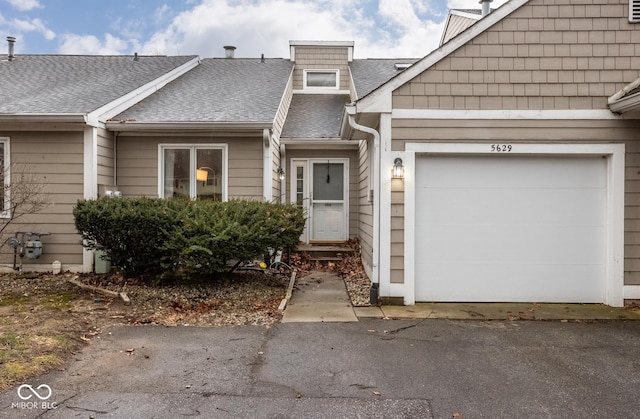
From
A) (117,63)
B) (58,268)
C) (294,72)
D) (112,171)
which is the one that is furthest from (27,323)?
(294,72)

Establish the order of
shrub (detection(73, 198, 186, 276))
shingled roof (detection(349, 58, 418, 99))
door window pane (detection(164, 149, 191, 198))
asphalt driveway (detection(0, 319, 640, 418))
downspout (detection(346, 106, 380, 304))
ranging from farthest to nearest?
shingled roof (detection(349, 58, 418, 99)), door window pane (detection(164, 149, 191, 198)), shrub (detection(73, 198, 186, 276)), downspout (detection(346, 106, 380, 304)), asphalt driveway (detection(0, 319, 640, 418))

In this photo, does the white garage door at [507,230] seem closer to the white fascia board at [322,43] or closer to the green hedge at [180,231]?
the green hedge at [180,231]

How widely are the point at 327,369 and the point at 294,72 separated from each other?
1153 centimetres

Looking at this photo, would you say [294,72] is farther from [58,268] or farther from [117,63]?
[58,268]

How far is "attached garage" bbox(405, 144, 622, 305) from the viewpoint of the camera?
21.3 feet

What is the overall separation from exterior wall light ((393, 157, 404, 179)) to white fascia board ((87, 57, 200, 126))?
539 centimetres

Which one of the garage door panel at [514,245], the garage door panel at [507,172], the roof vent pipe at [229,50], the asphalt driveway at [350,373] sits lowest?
the asphalt driveway at [350,373]

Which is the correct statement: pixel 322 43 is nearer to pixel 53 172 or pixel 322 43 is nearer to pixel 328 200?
pixel 328 200

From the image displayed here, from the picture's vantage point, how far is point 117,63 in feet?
39.3

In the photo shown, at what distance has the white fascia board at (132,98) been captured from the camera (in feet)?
27.2

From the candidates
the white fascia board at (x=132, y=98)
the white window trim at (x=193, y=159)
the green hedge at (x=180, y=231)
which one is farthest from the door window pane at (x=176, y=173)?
the green hedge at (x=180, y=231)

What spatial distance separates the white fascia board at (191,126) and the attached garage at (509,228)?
3467mm

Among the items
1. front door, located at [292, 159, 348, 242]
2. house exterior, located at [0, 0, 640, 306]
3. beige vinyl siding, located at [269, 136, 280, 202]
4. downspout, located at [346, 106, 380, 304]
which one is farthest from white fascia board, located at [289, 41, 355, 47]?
downspout, located at [346, 106, 380, 304]

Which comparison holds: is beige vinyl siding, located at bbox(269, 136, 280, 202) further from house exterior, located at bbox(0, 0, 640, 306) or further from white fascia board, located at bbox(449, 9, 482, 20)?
white fascia board, located at bbox(449, 9, 482, 20)
